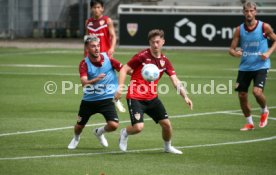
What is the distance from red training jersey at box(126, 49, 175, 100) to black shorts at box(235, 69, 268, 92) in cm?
347

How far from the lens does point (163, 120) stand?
13.7 metres

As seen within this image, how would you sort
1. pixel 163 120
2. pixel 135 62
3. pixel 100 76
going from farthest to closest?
pixel 135 62, pixel 163 120, pixel 100 76

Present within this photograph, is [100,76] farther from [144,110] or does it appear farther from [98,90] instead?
[144,110]

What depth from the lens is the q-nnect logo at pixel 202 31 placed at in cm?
3869

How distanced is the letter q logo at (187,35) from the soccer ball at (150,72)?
25392mm

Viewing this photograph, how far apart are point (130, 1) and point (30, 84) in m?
23.4

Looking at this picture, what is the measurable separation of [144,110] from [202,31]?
2532 centimetres

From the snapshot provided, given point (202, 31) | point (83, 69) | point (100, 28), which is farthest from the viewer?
point (202, 31)

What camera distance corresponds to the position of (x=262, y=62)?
1689 centimetres

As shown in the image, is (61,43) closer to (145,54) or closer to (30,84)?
(30,84)

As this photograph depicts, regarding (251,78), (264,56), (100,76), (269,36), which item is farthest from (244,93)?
(100,76)

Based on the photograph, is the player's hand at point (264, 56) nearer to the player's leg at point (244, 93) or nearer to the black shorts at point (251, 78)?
the black shorts at point (251, 78)
